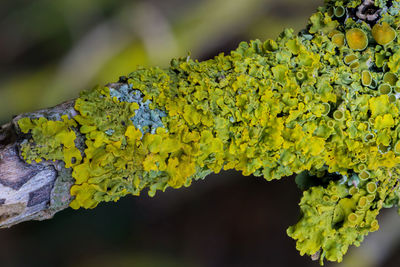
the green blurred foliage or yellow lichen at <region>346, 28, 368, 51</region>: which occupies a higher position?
the green blurred foliage

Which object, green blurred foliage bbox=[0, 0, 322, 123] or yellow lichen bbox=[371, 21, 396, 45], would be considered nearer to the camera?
yellow lichen bbox=[371, 21, 396, 45]

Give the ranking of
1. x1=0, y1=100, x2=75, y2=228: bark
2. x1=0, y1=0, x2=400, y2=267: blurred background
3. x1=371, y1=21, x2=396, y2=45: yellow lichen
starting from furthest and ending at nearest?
x1=0, y1=0, x2=400, y2=267: blurred background → x1=371, y1=21, x2=396, y2=45: yellow lichen → x1=0, y1=100, x2=75, y2=228: bark

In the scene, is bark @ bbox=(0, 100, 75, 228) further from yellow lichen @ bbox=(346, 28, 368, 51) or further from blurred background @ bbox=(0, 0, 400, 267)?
blurred background @ bbox=(0, 0, 400, 267)

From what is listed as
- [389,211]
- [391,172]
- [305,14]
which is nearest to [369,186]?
[391,172]

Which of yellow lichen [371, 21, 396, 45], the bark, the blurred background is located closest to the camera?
the bark

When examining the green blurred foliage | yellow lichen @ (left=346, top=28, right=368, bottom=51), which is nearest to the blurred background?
the green blurred foliage

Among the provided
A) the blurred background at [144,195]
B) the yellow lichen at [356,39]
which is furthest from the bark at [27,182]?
the blurred background at [144,195]

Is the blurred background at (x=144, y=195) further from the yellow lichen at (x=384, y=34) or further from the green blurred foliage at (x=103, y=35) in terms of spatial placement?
the yellow lichen at (x=384, y=34)

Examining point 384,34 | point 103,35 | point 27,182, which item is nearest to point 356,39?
point 384,34

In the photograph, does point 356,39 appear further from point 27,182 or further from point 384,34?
point 27,182
